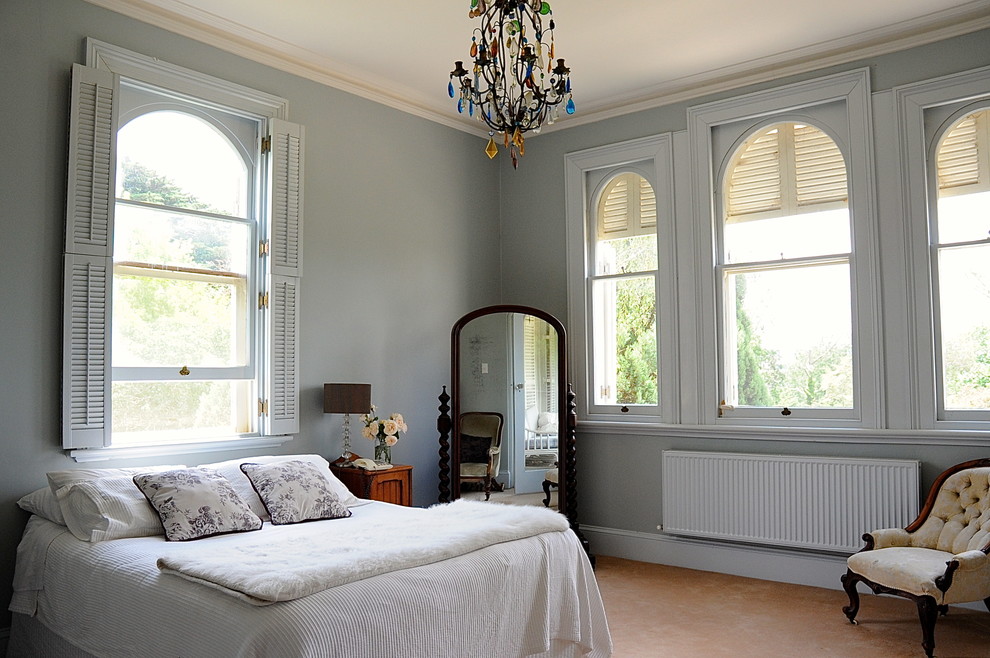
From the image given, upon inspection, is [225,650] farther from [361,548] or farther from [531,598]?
[531,598]

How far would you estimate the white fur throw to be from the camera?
7.98 ft

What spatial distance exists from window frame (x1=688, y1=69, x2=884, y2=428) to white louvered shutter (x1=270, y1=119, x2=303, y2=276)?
2.64 metres

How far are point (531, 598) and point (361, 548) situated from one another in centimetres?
73

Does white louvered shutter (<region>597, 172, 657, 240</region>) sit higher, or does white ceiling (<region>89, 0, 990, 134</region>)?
→ white ceiling (<region>89, 0, 990, 134</region>)

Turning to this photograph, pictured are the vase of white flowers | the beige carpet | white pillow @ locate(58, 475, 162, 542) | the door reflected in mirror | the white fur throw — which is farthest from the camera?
the door reflected in mirror

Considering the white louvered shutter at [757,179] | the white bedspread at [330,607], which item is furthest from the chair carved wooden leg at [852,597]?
the white louvered shutter at [757,179]

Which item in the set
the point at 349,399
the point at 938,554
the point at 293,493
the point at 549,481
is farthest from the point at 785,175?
the point at 293,493

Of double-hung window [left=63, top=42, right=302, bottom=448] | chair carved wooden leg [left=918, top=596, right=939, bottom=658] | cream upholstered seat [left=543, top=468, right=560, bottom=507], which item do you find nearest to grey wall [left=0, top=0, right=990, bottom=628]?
double-hung window [left=63, top=42, right=302, bottom=448]

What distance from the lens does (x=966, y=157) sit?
4438mm

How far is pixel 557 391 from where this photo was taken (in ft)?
17.6

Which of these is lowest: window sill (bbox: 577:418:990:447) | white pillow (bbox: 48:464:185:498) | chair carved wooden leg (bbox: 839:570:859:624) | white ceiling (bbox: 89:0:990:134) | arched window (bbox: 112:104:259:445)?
chair carved wooden leg (bbox: 839:570:859:624)

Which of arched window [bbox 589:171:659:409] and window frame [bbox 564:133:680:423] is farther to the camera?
arched window [bbox 589:171:659:409]

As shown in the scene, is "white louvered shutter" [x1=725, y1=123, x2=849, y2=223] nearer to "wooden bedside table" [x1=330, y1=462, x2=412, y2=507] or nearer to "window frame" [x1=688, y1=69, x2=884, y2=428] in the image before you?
"window frame" [x1=688, y1=69, x2=884, y2=428]

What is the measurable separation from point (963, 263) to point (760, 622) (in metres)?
2.34
